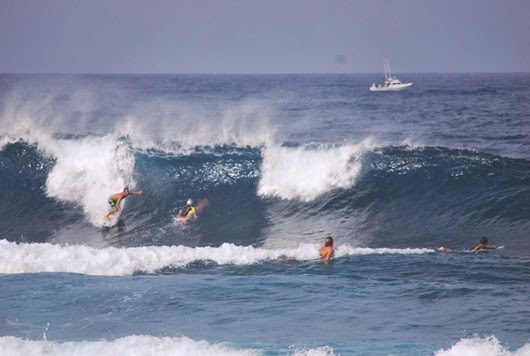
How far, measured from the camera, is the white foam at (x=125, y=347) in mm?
9078

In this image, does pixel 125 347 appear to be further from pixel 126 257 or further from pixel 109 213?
pixel 109 213

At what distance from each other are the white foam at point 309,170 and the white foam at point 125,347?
11857mm

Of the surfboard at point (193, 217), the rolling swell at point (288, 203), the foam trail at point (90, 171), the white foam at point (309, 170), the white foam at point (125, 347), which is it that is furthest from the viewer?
the foam trail at point (90, 171)

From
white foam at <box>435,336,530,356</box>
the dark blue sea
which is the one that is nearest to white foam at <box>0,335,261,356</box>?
the dark blue sea

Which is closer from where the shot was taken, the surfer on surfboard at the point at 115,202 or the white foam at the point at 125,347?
the white foam at the point at 125,347

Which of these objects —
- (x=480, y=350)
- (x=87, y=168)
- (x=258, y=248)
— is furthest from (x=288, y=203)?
(x=480, y=350)

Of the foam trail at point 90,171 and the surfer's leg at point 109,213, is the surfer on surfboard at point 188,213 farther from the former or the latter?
the foam trail at point 90,171

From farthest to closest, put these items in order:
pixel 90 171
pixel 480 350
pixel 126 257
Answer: pixel 90 171 → pixel 126 257 → pixel 480 350

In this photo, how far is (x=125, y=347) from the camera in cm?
918

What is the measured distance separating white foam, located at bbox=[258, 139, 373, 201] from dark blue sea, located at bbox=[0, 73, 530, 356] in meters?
0.07

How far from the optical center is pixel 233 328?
33.7 ft

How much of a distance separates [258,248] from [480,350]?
769 centimetres

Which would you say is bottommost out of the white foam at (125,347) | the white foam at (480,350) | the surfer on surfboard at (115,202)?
the white foam at (480,350)

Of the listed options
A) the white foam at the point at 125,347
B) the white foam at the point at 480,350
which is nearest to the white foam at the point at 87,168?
the white foam at the point at 125,347
